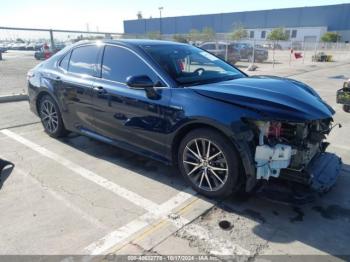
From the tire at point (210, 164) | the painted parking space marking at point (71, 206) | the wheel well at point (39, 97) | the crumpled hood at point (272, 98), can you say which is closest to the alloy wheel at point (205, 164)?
the tire at point (210, 164)

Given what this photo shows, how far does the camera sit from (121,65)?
403 centimetres

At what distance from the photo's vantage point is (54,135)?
534cm

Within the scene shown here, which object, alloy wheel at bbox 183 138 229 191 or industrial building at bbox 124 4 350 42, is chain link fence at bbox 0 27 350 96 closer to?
alloy wheel at bbox 183 138 229 191

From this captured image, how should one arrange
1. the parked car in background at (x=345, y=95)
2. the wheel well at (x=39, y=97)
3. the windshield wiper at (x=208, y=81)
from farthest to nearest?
the parked car in background at (x=345, y=95)
the wheel well at (x=39, y=97)
the windshield wiper at (x=208, y=81)

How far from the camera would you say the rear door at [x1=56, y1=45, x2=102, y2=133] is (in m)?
4.38

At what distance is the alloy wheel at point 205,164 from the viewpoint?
3.26 m

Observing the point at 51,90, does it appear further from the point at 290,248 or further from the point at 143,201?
the point at 290,248

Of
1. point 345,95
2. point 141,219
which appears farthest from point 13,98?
point 345,95

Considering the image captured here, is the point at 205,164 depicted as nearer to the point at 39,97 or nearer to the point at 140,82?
the point at 140,82

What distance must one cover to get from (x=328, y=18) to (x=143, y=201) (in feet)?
256

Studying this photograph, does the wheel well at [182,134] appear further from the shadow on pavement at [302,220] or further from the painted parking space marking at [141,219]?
the shadow on pavement at [302,220]

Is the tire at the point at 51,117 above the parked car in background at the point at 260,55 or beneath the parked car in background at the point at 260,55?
above

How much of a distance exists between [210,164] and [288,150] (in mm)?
814

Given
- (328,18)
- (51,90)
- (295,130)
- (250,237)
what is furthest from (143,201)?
(328,18)
